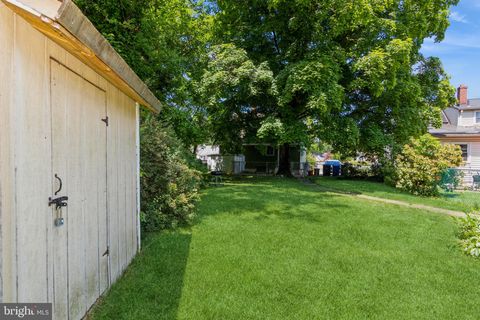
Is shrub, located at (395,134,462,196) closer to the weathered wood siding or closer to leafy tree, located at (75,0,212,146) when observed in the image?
leafy tree, located at (75,0,212,146)

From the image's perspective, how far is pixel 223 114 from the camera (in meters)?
17.6

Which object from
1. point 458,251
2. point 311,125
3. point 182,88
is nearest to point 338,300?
point 458,251

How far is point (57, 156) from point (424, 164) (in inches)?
527

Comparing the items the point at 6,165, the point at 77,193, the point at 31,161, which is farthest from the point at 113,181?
the point at 6,165

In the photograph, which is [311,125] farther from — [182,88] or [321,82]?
[182,88]

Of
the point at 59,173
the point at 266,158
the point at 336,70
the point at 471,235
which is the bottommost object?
the point at 471,235

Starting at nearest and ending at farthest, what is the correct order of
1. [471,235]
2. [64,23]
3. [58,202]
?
[64,23] → [58,202] → [471,235]

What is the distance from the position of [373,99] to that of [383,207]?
951 centimetres

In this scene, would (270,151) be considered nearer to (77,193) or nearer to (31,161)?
(77,193)

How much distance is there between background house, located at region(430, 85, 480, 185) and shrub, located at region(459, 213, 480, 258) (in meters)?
16.9

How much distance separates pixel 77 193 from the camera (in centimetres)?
284

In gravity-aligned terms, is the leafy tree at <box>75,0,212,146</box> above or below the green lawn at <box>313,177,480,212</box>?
above

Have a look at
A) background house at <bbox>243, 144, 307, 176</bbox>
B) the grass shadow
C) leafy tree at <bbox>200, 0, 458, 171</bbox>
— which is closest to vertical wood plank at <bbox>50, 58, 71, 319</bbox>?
the grass shadow

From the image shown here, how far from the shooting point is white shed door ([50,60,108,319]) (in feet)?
8.05
